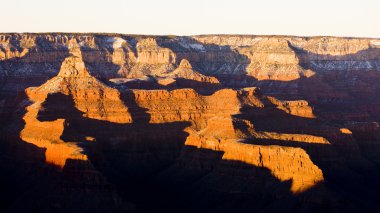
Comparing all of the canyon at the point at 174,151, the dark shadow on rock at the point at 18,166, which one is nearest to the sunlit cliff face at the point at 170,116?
the canyon at the point at 174,151

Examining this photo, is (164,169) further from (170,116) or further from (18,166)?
(18,166)

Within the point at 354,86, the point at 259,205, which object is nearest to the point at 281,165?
the point at 259,205

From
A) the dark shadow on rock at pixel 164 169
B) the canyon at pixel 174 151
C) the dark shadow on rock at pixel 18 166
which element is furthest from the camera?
the dark shadow on rock at pixel 18 166

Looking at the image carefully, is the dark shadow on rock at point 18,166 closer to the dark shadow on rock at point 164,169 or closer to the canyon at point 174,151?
the canyon at point 174,151

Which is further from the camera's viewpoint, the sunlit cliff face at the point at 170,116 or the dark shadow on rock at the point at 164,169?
the sunlit cliff face at the point at 170,116

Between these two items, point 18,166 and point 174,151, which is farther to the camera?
point 174,151

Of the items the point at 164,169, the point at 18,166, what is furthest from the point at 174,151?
the point at 18,166

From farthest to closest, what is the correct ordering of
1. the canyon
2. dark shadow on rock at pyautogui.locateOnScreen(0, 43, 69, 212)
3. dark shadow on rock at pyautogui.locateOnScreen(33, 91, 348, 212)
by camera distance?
dark shadow on rock at pyautogui.locateOnScreen(0, 43, 69, 212) → dark shadow on rock at pyautogui.locateOnScreen(33, 91, 348, 212) → the canyon

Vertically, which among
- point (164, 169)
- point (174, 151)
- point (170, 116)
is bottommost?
point (164, 169)

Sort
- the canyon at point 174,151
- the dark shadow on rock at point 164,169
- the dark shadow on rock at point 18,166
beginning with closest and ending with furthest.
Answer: the canyon at point 174,151, the dark shadow on rock at point 164,169, the dark shadow on rock at point 18,166

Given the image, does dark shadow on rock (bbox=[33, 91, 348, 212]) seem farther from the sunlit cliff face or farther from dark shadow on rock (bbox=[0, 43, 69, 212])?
dark shadow on rock (bbox=[0, 43, 69, 212])

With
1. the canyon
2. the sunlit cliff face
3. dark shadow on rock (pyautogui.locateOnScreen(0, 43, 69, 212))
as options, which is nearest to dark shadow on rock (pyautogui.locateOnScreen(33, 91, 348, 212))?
the canyon
